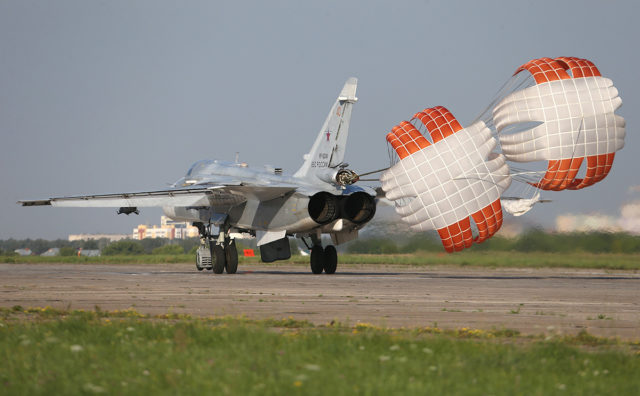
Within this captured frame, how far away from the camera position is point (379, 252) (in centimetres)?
3300

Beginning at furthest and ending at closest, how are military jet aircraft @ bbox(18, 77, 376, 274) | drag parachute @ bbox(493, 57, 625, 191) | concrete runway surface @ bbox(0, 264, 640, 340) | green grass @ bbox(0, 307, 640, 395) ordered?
military jet aircraft @ bbox(18, 77, 376, 274), drag parachute @ bbox(493, 57, 625, 191), concrete runway surface @ bbox(0, 264, 640, 340), green grass @ bbox(0, 307, 640, 395)

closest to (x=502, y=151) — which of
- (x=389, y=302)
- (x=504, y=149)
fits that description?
(x=504, y=149)

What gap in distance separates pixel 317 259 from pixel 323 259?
0.74ft

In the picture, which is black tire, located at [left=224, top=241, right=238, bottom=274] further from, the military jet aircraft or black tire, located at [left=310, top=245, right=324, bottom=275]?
black tire, located at [left=310, top=245, right=324, bottom=275]

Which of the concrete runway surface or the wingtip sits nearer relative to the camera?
the concrete runway surface

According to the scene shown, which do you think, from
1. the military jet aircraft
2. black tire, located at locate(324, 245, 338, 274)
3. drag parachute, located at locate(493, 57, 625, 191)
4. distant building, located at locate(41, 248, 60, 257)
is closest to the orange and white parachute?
drag parachute, located at locate(493, 57, 625, 191)

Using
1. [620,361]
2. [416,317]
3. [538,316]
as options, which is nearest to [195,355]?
[620,361]

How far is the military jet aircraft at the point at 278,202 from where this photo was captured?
26672 millimetres

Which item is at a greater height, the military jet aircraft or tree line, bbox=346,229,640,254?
the military jet aircraft

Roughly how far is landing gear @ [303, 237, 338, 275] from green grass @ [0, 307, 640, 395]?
2003 centimetres

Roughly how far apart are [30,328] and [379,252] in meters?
24.2

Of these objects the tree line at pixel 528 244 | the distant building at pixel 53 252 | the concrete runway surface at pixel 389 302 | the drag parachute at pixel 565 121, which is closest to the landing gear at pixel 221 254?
the tree line at pixel 528 244

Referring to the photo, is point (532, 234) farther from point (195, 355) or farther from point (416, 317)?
point (195, 355)

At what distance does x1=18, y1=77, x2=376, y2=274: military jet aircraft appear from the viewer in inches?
1050
